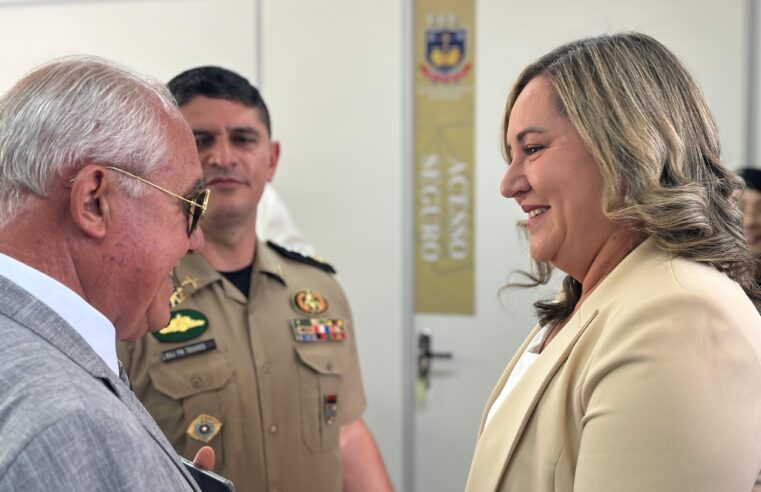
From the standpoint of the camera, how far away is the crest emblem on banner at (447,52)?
113 inches

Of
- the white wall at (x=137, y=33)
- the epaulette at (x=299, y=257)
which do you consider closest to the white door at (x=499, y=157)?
the white wall at (x=137, y=33)

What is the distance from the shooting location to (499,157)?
287 centimetres

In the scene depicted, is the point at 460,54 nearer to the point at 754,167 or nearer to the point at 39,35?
the point at 754,167

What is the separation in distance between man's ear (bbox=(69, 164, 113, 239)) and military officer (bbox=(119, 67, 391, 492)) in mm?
764

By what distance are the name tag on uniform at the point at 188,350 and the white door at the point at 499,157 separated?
56.5 inches

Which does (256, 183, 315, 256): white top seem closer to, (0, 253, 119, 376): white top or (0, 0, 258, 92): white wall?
(0, 0, 258, 92): white wall

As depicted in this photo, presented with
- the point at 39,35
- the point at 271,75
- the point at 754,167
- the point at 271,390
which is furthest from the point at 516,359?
the point at 39,35

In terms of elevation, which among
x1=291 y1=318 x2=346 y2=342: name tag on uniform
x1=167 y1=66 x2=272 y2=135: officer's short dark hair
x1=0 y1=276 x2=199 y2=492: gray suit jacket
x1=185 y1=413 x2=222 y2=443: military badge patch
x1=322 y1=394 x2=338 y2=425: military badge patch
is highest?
x1=167 y1=66 x2=272 y2=135: officer's short dark hair

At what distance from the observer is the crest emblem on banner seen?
113 inches

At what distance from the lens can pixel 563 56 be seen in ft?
3.71

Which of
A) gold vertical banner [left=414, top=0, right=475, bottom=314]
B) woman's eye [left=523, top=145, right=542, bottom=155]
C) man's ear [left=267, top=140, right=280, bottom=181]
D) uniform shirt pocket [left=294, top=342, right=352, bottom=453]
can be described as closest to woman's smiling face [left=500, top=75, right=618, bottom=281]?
woman's eye [left=523, top=145, right=542, bottom=155]

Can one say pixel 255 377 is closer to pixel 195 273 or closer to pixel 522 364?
pixel 195 273

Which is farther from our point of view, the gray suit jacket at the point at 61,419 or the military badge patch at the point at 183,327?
the military badge patch at the point at 183,327

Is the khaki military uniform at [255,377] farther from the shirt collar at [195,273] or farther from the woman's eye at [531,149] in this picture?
the woman's eye at [531,149]
